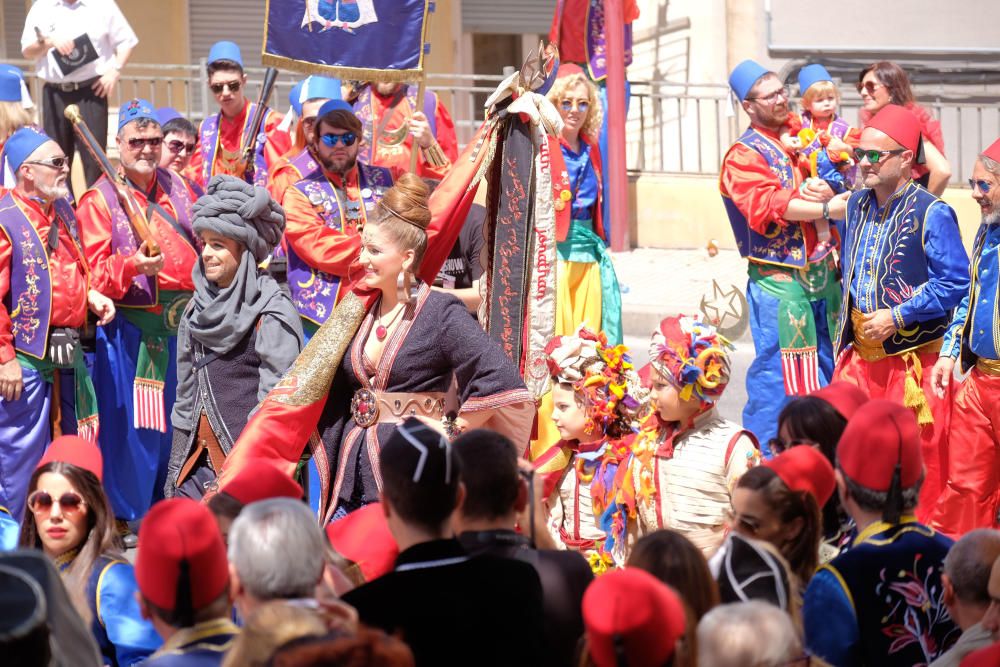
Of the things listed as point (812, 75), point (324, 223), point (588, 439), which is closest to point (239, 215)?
point (324, 223)

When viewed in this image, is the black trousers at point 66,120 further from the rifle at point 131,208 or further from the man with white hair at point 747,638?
the man with white hair at point 747,638

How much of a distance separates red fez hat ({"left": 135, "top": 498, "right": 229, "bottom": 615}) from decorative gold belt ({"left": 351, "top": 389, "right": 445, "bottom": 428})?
2049 millimetres

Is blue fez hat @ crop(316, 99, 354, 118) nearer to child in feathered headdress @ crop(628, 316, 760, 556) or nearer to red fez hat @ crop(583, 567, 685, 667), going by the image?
child in feathered headdress @ crop(628, 316, 760, 556)

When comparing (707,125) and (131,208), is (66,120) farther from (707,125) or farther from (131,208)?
(707,125)

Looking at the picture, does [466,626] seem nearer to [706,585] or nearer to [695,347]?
[706,585]

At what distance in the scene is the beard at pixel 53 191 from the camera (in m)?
7.79

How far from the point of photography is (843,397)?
541 centimetres

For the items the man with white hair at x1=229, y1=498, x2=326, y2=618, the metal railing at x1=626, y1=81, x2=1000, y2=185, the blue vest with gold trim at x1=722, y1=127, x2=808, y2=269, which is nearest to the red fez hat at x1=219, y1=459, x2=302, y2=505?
the man with white hair at x1=229, y1=498, x2=326, y2=618

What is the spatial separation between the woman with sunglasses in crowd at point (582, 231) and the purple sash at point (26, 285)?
8.94 feet

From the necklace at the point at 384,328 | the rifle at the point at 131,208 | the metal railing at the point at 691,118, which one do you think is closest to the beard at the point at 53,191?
the rifle at the point at 131,208

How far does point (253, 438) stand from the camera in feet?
18.7

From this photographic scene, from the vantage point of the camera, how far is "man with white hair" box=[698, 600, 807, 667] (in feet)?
11.1

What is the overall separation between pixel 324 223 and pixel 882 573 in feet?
13.7

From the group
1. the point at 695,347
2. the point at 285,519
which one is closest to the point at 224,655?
the point at 285,519
